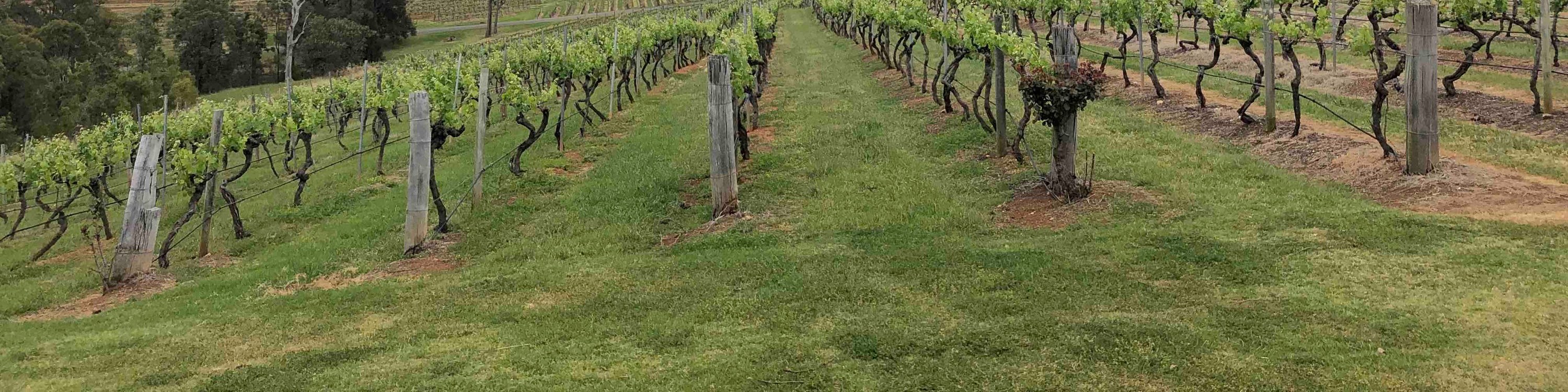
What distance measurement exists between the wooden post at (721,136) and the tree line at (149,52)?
130 ft

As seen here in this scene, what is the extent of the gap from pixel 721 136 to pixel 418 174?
3556 mm

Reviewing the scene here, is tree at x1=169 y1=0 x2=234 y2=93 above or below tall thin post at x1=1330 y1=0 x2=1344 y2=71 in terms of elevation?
above

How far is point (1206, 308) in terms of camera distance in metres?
7.89

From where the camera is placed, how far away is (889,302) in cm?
877

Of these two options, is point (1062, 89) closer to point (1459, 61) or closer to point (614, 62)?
point (1459, 61)

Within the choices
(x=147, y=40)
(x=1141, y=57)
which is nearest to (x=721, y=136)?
(x=1141, y=57)

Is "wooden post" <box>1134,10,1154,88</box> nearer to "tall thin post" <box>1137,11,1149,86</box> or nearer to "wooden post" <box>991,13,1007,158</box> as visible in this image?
"tall thin post" <box>1137,11,1149,86</box>

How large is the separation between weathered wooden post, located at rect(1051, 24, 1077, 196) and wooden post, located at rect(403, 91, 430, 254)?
720 centimetres

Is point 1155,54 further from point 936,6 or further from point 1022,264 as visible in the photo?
point 936,6

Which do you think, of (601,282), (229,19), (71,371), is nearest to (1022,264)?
(601,282)

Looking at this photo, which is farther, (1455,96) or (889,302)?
(1455,96)

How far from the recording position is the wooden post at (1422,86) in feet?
36.5

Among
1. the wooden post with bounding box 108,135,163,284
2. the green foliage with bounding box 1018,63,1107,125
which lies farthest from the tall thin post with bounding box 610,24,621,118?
the green foliage with bounding box 1018,63,1107,125

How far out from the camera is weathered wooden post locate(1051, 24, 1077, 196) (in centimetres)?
1170
